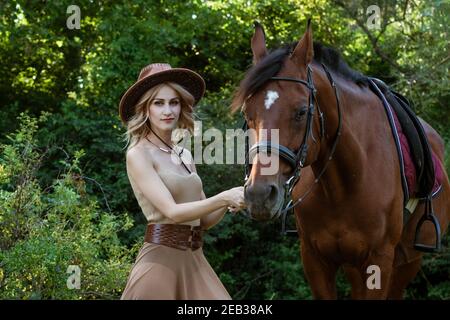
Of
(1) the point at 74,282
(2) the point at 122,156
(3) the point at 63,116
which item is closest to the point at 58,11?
(3) the point at 63,116

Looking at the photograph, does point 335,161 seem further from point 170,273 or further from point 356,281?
point 170,273

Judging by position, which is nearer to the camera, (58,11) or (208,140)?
(208,140)

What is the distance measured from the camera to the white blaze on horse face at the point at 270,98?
3797mm

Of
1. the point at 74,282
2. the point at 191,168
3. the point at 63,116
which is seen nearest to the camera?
the point at 191,168

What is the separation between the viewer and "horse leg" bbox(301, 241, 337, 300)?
16.0 ft

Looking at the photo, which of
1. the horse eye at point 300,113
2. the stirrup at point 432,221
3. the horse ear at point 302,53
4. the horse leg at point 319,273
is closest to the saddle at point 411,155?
the stirrup at point 432,221

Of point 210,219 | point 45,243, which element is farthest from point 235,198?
point 45,243

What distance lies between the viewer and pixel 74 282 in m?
5.12

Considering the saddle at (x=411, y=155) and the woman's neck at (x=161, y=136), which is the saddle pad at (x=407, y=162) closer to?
the saddle at (x=411, y=155)

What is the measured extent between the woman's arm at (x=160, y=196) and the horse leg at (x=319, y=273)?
1.48 m

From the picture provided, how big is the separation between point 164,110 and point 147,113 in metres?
0.09

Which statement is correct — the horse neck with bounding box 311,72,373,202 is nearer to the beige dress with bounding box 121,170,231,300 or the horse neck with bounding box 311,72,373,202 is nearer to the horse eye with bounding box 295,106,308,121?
the horse eye with bounding box 295,106,308,121

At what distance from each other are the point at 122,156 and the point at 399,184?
5.09 metres
